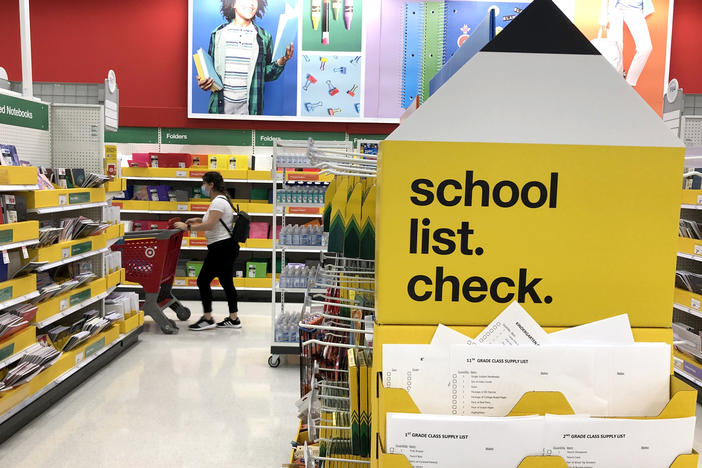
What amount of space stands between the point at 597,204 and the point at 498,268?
0.20m

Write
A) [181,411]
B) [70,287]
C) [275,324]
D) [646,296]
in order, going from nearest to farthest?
1. [646,296]
2. [181,411]
3. [70,287]
4. [275,324]

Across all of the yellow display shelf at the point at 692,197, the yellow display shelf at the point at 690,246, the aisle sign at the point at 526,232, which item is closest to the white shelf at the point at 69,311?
the aisle sign at the point at 526,232

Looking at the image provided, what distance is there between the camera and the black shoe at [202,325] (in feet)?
21.0

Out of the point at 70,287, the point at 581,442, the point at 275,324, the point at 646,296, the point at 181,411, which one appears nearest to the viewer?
the point at 581,442

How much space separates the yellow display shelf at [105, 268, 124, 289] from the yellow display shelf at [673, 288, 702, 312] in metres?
4.69

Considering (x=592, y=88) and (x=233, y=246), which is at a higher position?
(x=592, y=88)

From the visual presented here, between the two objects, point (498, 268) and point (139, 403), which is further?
point (139, 403)

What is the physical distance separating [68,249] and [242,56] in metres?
4.67

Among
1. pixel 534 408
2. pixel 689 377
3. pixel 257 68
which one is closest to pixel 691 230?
pixel 689 377

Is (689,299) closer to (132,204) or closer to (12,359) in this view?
(12,359)

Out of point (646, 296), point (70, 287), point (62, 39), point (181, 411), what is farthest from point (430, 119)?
point (62, 39)

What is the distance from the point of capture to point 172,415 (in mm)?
4090

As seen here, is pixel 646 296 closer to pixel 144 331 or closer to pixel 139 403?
pixel 139 403

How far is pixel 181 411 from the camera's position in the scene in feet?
13.7
